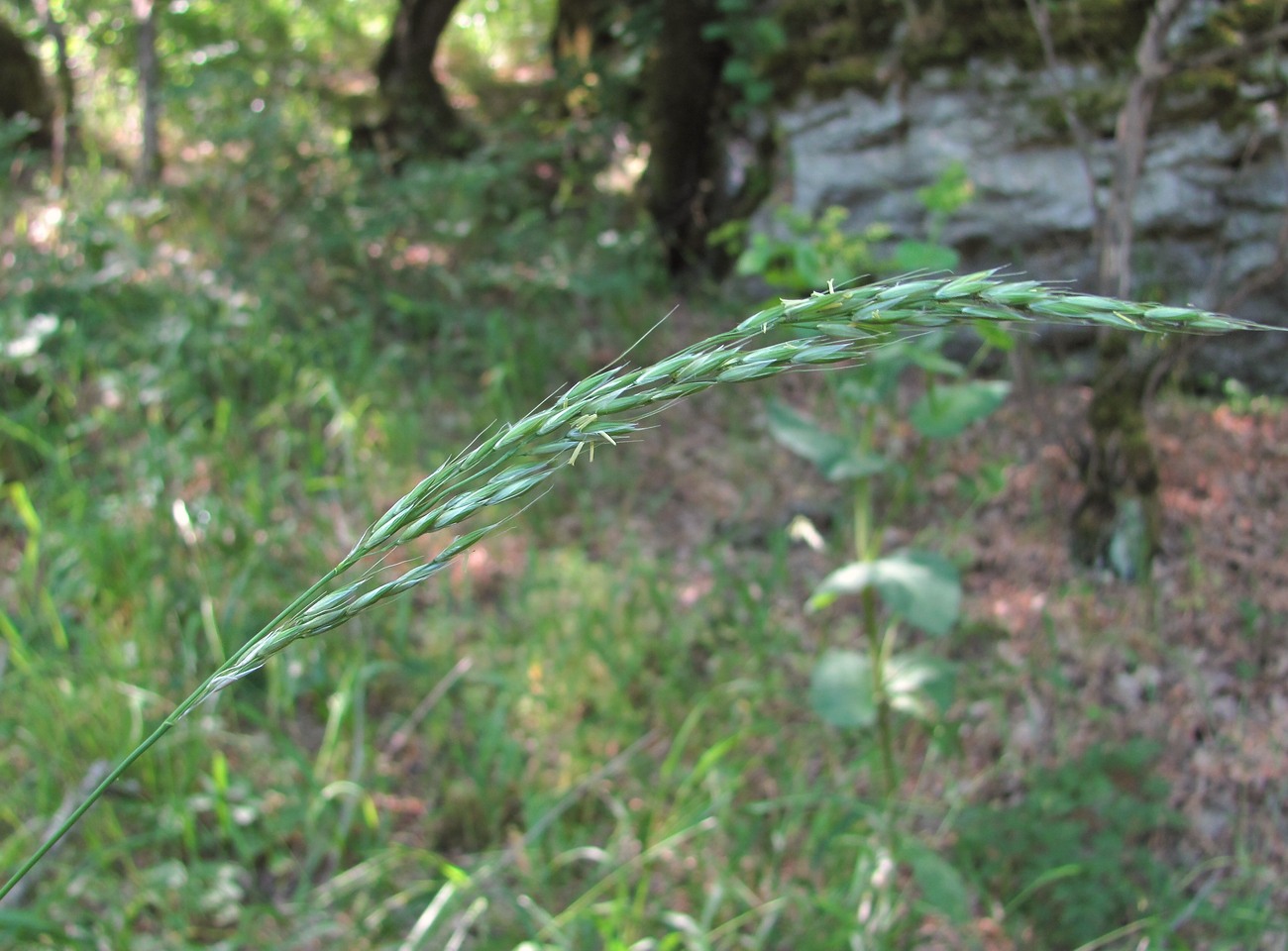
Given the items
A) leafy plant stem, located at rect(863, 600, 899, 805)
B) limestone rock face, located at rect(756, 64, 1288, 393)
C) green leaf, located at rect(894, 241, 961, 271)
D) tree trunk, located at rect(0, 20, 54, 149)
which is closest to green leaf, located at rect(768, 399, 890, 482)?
leafy plant stem, located at rect(863, 600, 899, 805)

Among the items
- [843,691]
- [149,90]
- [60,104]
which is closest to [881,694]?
[843,691]

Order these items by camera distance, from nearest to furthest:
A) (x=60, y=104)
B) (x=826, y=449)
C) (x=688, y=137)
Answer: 1. (x=826, y=449)
2. (x=688, y=137)
3. (x=60, y=104)

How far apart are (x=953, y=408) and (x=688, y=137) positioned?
3.32 meters

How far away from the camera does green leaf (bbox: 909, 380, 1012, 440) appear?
8.46 feet

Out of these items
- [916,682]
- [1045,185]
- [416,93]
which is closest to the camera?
[916,682]

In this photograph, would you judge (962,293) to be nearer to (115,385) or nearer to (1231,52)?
(1231,52)

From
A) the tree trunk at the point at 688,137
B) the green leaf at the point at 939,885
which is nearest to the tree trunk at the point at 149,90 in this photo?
the tree trunk at the point at 688,137

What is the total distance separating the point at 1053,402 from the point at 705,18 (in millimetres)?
2708

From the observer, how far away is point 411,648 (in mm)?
3500

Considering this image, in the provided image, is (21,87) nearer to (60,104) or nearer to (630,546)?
(60,104)

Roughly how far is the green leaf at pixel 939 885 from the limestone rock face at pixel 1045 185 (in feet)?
8.30

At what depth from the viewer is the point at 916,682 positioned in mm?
2562

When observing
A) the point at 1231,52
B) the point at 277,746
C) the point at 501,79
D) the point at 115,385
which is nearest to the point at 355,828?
the point at 277,746

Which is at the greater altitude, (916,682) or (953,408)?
(953,408)
